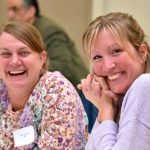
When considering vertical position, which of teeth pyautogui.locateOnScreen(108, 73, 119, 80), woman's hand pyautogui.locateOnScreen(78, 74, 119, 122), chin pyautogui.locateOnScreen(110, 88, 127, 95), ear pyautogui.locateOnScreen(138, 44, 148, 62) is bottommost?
woman's hand pyautogui.locateOnScreen(78, 74, 119, 122)

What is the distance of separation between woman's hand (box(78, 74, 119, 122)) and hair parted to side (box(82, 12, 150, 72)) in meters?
0.16

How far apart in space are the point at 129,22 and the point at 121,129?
0.41m

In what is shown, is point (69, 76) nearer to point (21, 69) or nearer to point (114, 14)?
point (21, 69)

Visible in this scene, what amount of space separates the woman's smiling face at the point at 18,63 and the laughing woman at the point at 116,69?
530 millimetres

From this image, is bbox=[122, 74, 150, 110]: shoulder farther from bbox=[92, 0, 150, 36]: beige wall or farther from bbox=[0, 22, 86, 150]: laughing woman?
bbox=[92, 0, 150, 36]: beige wall

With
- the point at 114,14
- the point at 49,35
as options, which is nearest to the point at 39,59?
the point at 114,14

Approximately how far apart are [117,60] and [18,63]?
2.30 ft

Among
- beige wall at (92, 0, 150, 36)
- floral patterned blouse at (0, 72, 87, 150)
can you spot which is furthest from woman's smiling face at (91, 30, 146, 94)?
beige wall at (92, 0, 150, 36)

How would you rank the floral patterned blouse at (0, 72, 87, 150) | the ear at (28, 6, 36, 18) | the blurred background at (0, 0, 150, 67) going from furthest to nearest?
Answer: the blurred background at (0, 0, 150, 67), the ear at (28, 6, 36, 18), the floral patterned blouse at (0, 72, 87, 150)

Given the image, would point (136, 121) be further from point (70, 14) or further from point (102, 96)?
point (70, 14)

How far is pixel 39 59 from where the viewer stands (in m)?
2.06

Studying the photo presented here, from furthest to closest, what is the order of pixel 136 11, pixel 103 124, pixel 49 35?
pixel 136 11, pixel 49 35, pixel 103 124

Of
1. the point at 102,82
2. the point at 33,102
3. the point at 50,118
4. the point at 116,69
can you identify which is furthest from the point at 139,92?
the point at 33,102

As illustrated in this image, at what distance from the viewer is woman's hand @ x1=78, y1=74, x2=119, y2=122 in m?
1.53
